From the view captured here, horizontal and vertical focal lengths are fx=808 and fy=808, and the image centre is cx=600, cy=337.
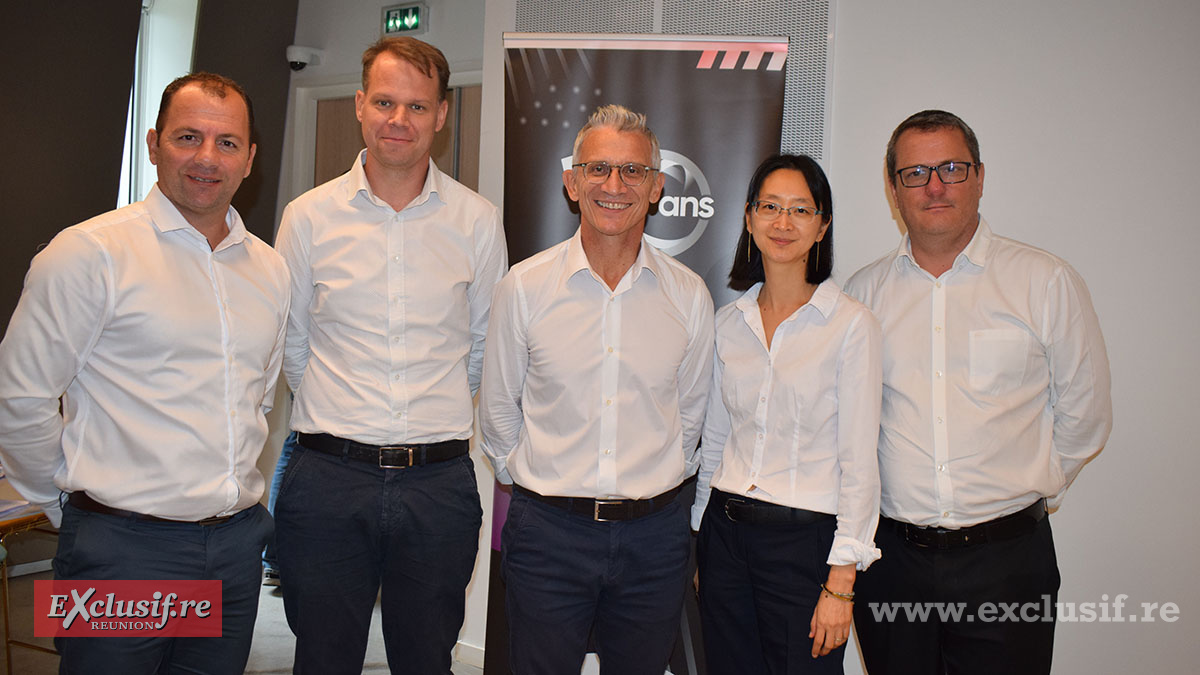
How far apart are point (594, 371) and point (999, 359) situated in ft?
3.73

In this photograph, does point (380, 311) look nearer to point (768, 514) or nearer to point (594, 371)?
point (594, 371)

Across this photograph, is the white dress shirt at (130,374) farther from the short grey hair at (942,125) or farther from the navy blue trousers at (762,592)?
the short grey hair at (942,125)

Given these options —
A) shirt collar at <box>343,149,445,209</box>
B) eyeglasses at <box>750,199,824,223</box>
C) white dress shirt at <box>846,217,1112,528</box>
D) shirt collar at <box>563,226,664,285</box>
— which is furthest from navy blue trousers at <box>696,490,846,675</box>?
shirt collar at <box>343,149,445,209</box>

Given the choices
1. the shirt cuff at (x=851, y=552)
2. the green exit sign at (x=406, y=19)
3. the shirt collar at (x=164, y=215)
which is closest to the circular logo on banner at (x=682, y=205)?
the shirt cuff at (x=851, y=552)

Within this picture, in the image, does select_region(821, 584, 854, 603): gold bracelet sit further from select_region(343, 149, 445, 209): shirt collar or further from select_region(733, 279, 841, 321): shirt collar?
select_region(343, 149, 445, 209): shirt collar

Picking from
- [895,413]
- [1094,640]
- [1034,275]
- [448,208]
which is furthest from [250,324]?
[1094,640]

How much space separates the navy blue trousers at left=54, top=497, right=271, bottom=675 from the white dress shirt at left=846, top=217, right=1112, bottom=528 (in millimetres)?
1762

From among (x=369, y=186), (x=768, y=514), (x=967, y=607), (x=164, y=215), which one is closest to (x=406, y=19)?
(x=369, y=186)

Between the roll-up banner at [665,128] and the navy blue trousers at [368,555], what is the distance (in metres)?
0.88

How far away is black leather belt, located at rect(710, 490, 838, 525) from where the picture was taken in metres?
2.12

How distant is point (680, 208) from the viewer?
326 centimetres

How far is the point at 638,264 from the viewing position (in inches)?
91.4

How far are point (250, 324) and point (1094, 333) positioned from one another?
235 cm

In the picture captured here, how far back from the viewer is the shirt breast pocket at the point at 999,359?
89.0 inches
